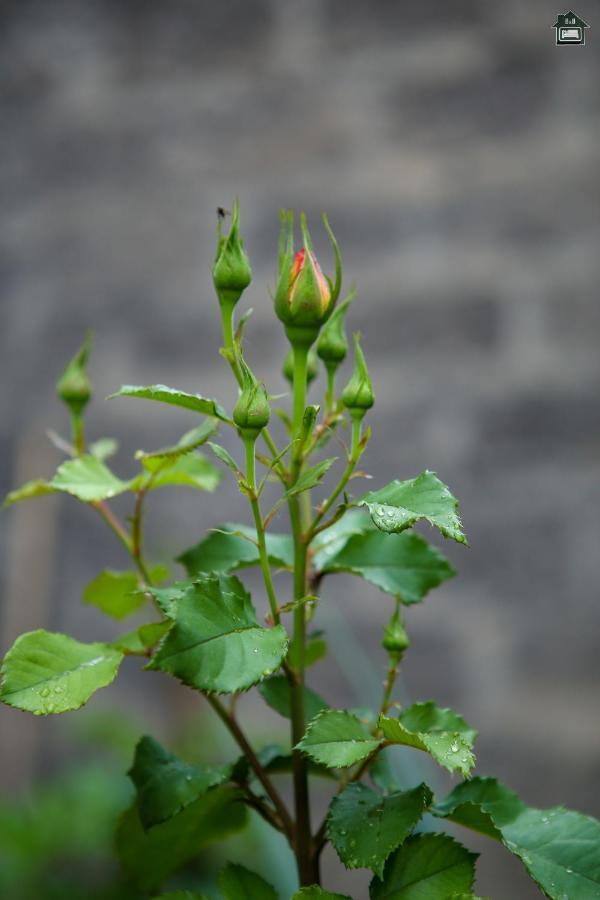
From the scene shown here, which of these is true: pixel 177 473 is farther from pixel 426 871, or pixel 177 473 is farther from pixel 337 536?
pixel 426 871

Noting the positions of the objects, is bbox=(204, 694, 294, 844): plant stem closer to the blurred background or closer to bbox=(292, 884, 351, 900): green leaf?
bbox=(292, 884, 351, 900): green leaf

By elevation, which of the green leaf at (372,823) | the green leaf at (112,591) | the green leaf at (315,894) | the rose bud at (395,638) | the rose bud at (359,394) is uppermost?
the rose bud at (359,394)

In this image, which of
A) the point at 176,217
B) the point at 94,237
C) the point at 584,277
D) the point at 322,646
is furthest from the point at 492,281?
the point at 322,646

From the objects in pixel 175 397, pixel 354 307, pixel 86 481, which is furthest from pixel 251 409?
pixel 354 307

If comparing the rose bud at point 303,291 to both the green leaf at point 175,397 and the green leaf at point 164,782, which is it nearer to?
the green leaf at point 175,397

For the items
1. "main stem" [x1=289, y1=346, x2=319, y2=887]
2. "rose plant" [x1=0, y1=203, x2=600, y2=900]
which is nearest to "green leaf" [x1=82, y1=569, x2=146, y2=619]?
"rose plant" [x1=0, y1=203, x2=600, y2=900]

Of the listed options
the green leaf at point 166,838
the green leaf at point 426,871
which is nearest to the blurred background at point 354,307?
the green leaf at point 166,838

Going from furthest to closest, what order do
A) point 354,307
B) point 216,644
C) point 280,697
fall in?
point 354,307 → point 280,697 → point 216,644
